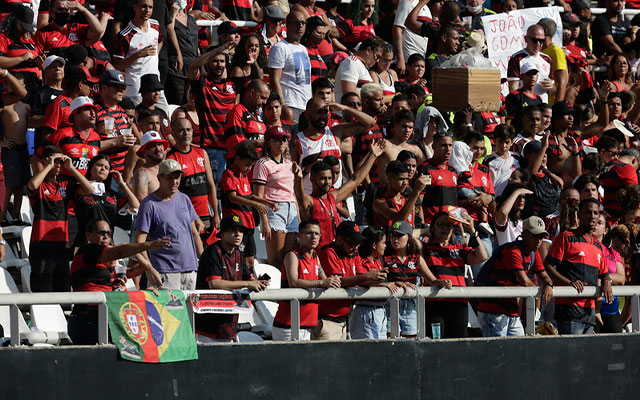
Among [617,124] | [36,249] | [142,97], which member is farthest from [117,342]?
[617,124]

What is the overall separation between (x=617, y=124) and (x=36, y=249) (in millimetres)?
8846

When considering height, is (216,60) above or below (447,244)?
above

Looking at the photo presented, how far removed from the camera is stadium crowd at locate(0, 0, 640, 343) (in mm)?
10742

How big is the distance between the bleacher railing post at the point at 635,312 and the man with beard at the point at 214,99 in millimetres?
4422

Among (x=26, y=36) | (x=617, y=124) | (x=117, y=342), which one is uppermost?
(x=26, y=36)

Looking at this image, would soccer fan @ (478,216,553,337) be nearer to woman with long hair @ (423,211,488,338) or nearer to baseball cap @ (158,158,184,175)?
woman with long hair @ (423,211,488,338)

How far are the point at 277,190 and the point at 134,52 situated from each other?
9.64 ft

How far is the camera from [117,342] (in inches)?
373

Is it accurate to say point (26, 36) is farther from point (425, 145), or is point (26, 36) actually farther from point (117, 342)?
point (117, 342)

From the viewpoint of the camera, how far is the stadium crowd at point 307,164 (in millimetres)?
10742

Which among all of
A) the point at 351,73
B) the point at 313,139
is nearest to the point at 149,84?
the point at 313,139

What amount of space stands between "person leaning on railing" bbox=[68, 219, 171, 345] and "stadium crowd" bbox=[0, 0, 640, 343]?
1 centimetres

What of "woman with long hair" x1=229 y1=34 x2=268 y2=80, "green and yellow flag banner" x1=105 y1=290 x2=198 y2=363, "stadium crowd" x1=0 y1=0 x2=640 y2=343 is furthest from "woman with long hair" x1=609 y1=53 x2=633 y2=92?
"green and yellow flag banner" x1=105 y1=290 x2=198 y2=363

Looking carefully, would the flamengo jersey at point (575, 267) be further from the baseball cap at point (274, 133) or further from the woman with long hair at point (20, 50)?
the woman with long hair at point (20, 50)
